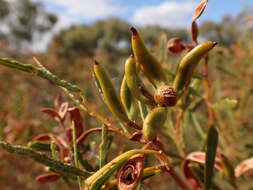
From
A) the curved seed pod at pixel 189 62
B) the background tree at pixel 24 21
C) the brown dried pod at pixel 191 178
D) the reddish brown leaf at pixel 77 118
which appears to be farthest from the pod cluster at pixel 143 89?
the background tree at pixel 24 21

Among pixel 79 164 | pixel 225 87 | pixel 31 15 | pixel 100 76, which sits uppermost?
pixel 31 15

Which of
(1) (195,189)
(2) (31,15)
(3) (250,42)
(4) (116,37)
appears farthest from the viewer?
(4) (116,37)

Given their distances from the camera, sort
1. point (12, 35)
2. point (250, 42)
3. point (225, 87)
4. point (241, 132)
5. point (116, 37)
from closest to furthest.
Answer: point (241, 132) < point (250, 42) < point (225, 87) < point (12, 35) < point (116, 37)

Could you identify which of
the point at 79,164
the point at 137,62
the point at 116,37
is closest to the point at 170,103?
the point at 137,62

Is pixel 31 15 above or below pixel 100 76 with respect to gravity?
above


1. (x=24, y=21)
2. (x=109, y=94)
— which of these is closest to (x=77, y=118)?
(x=109, y=94)

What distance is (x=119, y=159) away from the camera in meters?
0.34

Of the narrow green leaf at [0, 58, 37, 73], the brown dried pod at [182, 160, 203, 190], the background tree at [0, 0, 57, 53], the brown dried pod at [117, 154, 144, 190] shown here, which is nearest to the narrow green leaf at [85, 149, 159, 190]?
the brown dried pod at [117, 154, 144, 190]

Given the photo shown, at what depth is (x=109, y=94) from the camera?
0.34m

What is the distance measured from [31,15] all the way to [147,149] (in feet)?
51.7

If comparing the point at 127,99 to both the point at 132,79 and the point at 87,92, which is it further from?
the point at 87,92

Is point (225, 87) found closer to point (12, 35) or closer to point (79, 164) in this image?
point (79, 164)

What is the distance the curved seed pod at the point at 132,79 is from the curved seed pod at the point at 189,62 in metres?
0.04

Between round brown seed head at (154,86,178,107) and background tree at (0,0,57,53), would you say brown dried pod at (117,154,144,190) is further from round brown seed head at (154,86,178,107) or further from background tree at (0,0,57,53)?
background tree at (0,0,57,53)
